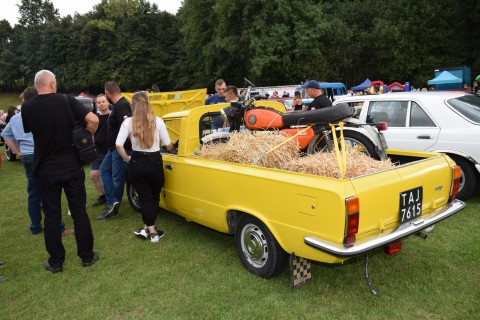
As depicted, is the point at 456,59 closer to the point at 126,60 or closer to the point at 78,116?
the point at 78,116

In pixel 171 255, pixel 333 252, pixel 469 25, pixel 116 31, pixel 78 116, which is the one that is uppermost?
pixel 116 31

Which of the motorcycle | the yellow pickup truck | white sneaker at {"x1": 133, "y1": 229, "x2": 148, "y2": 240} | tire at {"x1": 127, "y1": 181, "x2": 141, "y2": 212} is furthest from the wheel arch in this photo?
tire at {"x1": 127, "y1": 181, "x2": 141, "y2": 212}

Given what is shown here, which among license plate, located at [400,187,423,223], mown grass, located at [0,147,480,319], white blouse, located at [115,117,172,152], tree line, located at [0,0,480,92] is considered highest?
tree line, located at [0,0,480,92]

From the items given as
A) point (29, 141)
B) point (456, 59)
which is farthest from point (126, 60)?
point (29, 141)

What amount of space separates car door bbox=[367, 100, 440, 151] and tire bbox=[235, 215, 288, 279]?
3389 mm

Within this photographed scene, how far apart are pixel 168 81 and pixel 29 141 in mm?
42791

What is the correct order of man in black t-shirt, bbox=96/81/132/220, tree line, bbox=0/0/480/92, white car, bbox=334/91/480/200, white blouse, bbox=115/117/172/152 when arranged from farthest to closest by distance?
tree line, bbox=0/0/480/92 < white car, bbox=334/91/480/200 < man in black t-shirt, bbox=96/81/132/220 < white blouse, bbox=115/117/172/152

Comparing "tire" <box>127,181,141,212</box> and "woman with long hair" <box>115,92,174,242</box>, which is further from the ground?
"woman with long hair" <box>115,92,174,242</box>

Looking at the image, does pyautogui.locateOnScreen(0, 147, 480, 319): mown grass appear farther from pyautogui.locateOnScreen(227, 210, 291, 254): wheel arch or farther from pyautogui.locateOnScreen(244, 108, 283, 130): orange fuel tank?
pyautogui.locateOnScreen(244, 108, 283, 130): orange fuel tank

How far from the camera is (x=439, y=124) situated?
5562 mm

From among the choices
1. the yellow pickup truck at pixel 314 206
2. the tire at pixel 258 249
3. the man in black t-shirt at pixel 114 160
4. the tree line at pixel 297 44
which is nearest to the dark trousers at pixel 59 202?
the yellow pickup truck at pixel 314 206

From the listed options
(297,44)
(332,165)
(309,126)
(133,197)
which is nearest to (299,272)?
(332,165)

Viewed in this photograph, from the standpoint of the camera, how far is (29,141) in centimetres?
519

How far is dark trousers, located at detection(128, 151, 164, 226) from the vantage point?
4441mm
